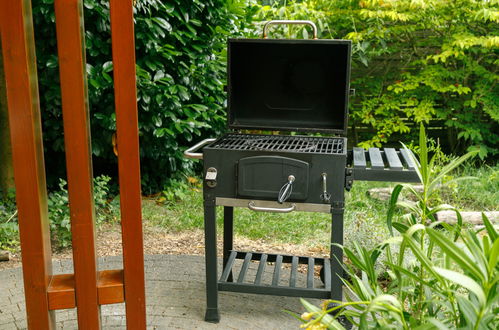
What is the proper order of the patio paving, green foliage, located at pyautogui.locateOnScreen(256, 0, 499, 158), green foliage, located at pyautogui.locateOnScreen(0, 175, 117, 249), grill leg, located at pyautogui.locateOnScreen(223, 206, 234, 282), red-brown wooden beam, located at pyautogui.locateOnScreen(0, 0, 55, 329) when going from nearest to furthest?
1. red-brown wooden beam, located at pyautogui.locateOnScreen(0, 0, 55, 329)
2. the patio paving
3. grill leg, located at pyautogui.locateOnScreen(223, 206, 234, 282)
4. green foliage, located at pyautogui.locateOnScreen(0, 175, 117, 249)
5. green foliage, located at pyautogui.locateOnScreen(256, 0, 499, 158)

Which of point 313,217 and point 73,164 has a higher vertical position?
point 73,164

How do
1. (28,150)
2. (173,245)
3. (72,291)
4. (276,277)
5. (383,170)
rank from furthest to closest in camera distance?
(173,245) → (276,277) → (383,170) → (72,291) → (28,150)

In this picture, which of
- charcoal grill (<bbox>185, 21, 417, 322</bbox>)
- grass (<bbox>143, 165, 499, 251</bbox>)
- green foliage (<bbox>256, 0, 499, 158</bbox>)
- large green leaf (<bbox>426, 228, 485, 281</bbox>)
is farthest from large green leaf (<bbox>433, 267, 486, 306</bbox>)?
green foliage (<bbox>256, 0, 499, 158</bbox>)

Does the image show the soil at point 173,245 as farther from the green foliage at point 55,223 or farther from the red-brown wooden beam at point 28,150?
the red-brown wooden beam at point 28,150

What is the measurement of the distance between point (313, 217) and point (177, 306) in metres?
1.96

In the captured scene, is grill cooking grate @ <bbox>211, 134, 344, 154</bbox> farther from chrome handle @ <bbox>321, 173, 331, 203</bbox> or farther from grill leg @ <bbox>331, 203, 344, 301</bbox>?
grill leg @ <bbox>331, 203, 344, 301</bbox>

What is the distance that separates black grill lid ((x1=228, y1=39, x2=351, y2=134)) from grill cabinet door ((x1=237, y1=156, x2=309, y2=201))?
0.49 m

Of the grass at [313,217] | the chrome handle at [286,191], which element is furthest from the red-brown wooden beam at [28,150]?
the grass at [313,217]

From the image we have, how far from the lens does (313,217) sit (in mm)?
4469

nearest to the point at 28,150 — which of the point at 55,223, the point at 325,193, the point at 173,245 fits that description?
the point at 325,193

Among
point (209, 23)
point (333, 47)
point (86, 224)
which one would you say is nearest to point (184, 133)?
point (209, 23)

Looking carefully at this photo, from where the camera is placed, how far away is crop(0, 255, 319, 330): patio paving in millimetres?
2598

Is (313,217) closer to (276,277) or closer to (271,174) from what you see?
(276,277)

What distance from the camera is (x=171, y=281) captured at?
3.09m
